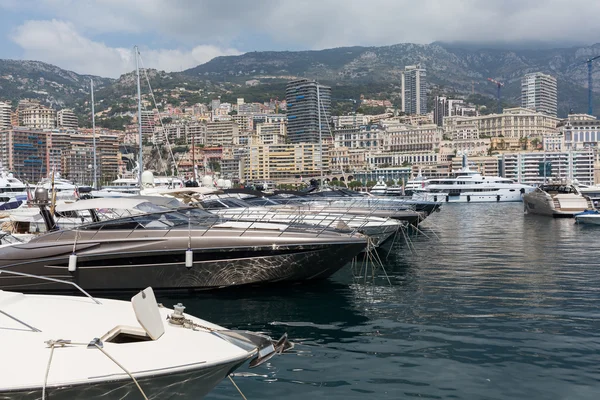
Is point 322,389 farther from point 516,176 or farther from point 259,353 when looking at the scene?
point 516,176

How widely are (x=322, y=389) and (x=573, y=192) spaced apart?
42043 mm

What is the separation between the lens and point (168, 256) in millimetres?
11047

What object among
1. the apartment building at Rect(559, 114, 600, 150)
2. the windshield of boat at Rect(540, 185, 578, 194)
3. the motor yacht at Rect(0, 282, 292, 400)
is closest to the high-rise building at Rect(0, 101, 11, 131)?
the apartment building at Rect(559, 114, 600, 150)

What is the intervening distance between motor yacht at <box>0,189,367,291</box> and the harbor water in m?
0.46

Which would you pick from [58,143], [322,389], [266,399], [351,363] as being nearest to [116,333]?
[266,399]

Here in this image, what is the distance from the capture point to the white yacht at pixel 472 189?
8744 cm

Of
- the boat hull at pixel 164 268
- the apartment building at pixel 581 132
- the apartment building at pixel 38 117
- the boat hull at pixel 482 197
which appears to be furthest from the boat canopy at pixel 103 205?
the apartment building at pixel 38 117

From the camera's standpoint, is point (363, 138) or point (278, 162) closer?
point (278, 162)

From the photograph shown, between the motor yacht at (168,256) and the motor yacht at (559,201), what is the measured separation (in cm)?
3296

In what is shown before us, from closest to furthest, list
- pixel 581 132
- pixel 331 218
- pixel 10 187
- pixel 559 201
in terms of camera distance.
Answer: pixel 331 218 < pixel 10 187 < pixel 559 201 < pixel 581 132

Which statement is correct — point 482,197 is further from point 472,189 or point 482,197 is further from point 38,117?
point 38,117


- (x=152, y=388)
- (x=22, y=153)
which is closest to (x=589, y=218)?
(x=152, y=388)

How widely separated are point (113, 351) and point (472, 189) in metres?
88.1

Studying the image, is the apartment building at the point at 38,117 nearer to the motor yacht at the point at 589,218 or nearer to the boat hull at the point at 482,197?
the boat hull at the point at 482,197
